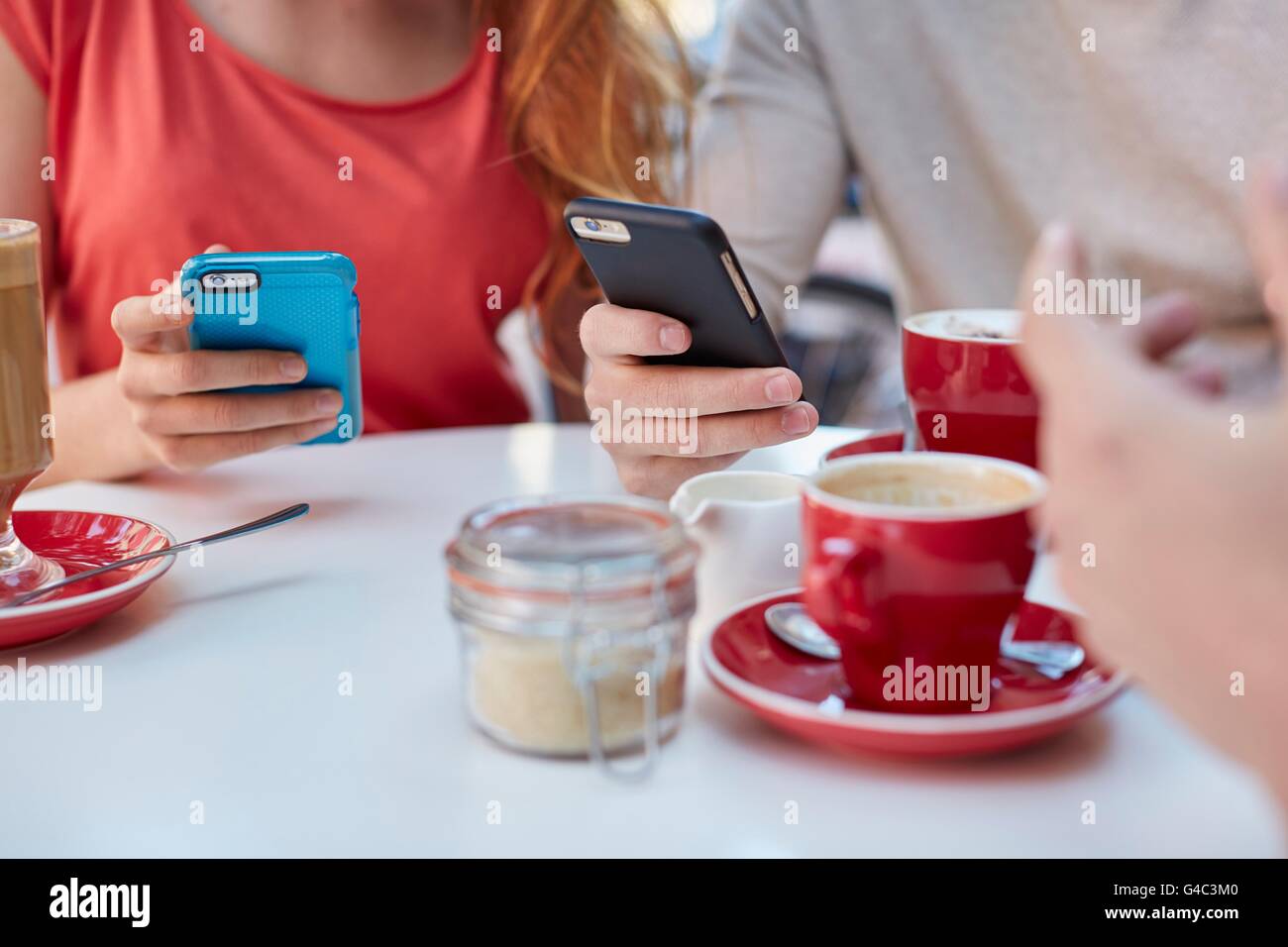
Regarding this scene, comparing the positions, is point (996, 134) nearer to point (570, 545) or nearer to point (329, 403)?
point (329, 403)

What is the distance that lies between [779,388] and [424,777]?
43 cm

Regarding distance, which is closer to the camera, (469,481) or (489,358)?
(469,481)

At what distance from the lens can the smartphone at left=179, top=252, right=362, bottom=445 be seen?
0.90 m

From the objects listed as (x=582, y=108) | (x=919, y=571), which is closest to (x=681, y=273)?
(x=919, y=571)

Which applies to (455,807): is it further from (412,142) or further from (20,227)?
(412,142)

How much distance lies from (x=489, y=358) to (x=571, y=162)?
263mm

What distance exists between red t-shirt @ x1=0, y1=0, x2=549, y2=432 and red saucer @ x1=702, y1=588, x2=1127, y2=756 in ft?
2.98

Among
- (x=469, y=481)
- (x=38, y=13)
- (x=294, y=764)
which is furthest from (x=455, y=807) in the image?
(x=38, y=13)

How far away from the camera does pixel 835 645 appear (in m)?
0.65

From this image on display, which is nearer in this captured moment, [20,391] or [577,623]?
[577,623]

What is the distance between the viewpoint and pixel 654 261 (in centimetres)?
84

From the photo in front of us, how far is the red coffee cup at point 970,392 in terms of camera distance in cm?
85

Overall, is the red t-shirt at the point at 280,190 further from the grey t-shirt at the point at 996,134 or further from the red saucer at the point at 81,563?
the red saucer at the point at 81,563
